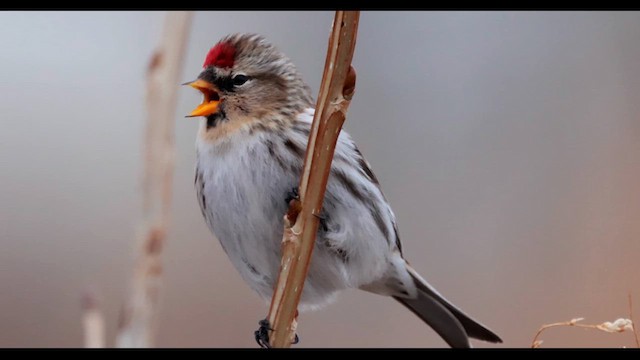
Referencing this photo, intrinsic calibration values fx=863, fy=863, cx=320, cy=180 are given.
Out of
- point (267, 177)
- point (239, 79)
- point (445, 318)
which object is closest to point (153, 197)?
point (267, 177)

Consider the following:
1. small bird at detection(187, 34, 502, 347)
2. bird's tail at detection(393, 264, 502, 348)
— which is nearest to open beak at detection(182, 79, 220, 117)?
small bird at detection(187, 34, 502, 347)

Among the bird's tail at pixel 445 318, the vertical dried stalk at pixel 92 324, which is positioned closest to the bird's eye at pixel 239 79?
the bird's tail at pixel 445 318

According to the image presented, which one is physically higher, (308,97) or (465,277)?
(308,97)

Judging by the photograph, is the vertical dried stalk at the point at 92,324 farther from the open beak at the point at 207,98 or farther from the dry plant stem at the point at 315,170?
the open beak at the point at 207,98

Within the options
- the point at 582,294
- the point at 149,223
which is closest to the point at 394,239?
the point at 582,294

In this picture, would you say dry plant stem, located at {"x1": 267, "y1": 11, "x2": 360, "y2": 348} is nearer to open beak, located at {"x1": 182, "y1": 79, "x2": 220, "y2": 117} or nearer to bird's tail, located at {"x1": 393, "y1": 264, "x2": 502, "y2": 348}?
Result: open beak, located at {"x1": 182, "y1": 79, "x2": 220, "y2": 117}

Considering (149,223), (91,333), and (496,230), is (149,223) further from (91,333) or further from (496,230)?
(496,230)
